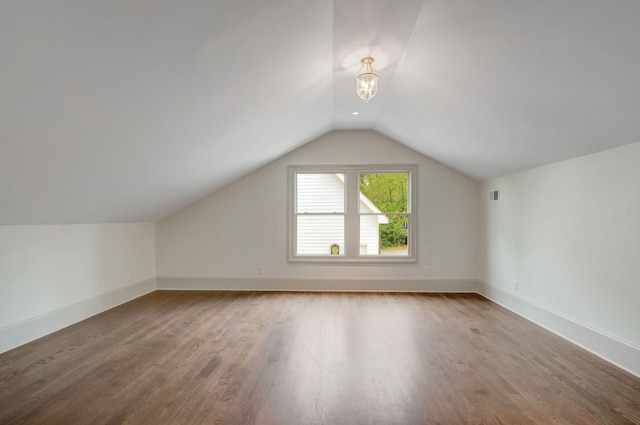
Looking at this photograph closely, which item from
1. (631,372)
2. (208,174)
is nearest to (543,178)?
(631,372)

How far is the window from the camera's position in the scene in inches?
230

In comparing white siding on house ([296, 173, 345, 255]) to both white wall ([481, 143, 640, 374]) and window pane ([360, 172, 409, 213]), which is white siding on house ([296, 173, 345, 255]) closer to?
window pane ([360, 172, 409, 213])

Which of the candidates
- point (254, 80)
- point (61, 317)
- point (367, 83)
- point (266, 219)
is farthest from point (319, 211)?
point (61, 317)

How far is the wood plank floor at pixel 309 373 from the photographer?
2211 mm

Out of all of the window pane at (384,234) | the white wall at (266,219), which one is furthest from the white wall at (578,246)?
the window pane at (384,234)

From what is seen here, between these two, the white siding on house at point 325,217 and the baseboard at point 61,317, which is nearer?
the baseboard at point 61,317

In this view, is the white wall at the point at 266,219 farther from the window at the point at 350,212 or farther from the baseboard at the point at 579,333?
the baseboard at the point at 579,333

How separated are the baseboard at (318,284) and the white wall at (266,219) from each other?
0.21 ft

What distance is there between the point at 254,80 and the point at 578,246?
3.45 meters

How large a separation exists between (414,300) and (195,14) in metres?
4.49

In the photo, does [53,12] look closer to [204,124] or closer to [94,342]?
[204,124]

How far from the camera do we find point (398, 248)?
5875 millimetres

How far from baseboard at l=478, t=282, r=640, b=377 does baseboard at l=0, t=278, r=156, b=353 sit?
5.29m

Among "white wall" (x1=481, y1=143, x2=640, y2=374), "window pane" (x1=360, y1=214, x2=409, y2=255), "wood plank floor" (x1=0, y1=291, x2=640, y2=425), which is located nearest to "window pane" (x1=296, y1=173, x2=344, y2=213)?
"window pane" (x1=360, y1=214, x2=409, y2=255)
